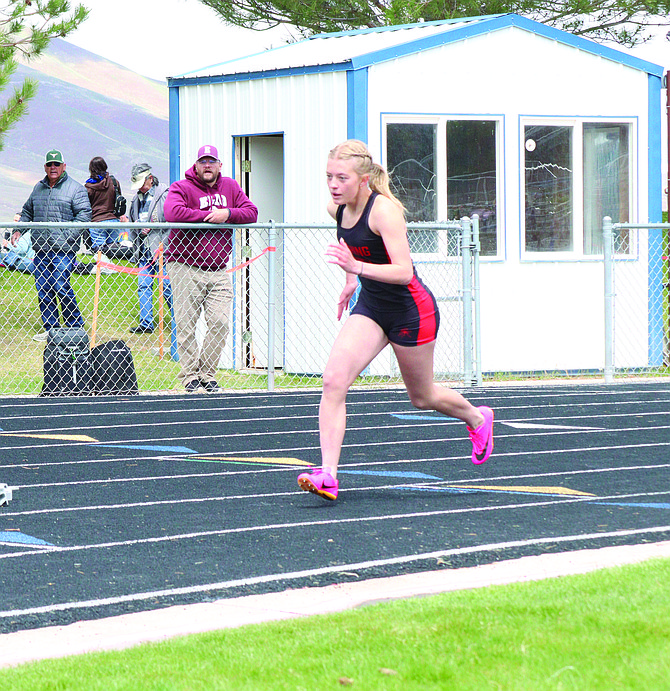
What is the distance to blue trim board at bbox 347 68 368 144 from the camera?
522 inches

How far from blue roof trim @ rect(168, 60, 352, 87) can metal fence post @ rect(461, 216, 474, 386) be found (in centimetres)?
239

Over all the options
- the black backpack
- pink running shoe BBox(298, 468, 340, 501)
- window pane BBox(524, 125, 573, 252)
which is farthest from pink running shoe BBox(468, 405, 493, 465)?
the black backpack

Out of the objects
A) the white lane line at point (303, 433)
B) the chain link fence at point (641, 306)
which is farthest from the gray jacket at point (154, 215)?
the white lane line at point (303, 433)

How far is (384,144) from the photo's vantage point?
44.2ft

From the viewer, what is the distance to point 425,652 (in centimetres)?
383

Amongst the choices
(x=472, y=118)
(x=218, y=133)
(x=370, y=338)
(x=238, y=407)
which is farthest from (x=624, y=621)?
(x=218, y=133)

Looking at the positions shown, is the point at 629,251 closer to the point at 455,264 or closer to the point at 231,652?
the point at 455,264

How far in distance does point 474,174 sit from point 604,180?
173 centimetres

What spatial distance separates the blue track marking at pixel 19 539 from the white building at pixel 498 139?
323 inches

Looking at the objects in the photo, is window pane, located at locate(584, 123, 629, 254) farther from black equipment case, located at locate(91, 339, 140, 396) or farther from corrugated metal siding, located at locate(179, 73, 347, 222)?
black equipment case, located at locate(91, 339, 140, 396)

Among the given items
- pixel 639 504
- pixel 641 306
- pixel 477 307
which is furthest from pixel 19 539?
pixel 641 306

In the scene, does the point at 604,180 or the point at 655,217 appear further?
the point at 655,217

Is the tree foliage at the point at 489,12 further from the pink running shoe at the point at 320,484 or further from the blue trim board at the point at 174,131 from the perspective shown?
the pink running shoe at the point at 320,484

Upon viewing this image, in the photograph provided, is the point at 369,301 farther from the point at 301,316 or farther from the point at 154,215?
the point at 154,215
